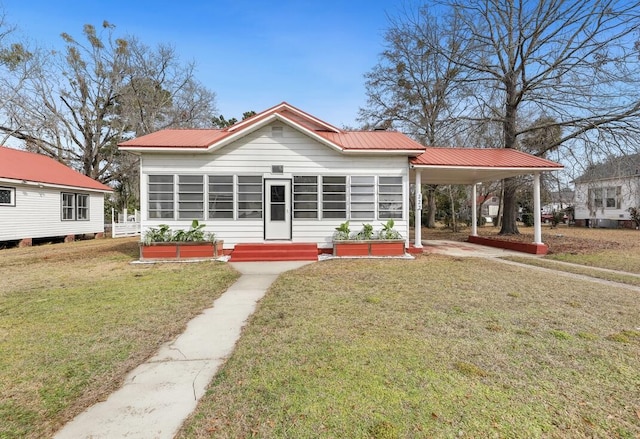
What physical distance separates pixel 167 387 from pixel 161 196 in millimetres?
9158

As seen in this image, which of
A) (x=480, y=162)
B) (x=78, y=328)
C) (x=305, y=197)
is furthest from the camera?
(x=480, y=162)

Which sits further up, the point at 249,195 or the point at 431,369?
the point at 249,195

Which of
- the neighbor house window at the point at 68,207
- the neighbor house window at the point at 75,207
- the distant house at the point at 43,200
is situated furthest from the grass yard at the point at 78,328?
the neighbor house window at the point at 75,207

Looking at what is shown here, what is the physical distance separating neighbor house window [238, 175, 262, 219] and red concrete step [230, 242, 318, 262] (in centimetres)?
129

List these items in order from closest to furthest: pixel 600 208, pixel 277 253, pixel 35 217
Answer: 1. pixel 277 253
2. pixel 35 217
3. pixel 600 208

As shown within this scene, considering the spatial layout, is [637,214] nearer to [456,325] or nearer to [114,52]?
Result: [456,325]

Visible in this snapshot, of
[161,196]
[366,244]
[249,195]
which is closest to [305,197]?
[249,195]

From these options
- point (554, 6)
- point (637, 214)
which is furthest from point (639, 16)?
point (637, 214)

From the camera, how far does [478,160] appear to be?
11.8 meters

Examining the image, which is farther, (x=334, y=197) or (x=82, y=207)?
(x=82, y=207)

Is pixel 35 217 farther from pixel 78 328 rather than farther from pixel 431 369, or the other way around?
pixel 431 369

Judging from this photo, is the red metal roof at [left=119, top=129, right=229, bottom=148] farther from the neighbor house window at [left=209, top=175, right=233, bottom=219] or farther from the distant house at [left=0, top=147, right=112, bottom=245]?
the distant house at [left=0, top=147, right=112, bottom=245]

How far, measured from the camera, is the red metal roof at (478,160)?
11.2m

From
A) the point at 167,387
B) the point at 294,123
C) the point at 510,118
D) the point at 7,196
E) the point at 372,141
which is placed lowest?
the point at 167,387
